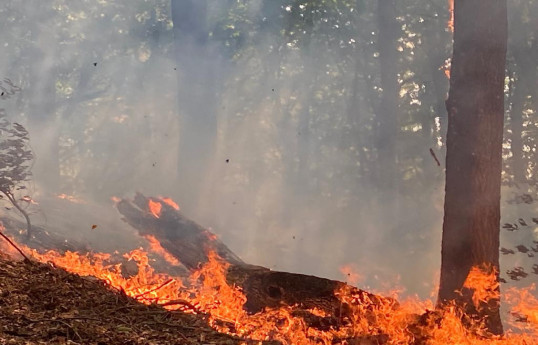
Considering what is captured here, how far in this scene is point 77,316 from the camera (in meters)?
3.70

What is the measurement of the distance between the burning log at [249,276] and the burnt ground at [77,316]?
2161mm

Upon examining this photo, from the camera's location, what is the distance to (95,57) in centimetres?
3341

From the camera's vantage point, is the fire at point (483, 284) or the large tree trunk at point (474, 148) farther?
the large tree trunk at point (474, 148)

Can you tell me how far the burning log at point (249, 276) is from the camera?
20.9ft

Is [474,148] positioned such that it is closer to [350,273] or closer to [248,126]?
[350,273]

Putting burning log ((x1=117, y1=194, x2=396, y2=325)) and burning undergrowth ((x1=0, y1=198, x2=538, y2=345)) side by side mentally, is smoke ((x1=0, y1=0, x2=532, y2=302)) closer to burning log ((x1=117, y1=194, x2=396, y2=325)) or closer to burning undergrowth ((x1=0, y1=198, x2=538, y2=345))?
burning log ((x1=117, y1=194, x2=396, y2=325))

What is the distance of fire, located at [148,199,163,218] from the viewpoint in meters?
10.3

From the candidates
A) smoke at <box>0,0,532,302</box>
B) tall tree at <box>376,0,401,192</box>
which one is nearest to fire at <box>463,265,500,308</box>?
smoke at <box>0,0,532,302</box>

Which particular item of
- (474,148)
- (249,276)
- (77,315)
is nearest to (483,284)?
(474,148)

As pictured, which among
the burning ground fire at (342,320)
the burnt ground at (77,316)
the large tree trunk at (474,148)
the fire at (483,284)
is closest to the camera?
the burnt ground at (77,316)

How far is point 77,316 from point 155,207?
680 cm

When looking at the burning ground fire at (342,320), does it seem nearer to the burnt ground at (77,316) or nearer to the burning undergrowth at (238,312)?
the burning undergrowth at (238,312)

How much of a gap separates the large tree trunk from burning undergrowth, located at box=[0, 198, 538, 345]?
289 mm

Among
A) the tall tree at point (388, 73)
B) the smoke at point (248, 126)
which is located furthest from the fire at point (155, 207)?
the tall tree at point (388, 73)
